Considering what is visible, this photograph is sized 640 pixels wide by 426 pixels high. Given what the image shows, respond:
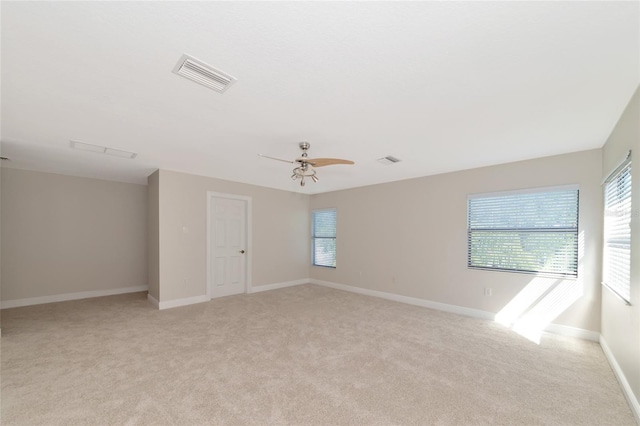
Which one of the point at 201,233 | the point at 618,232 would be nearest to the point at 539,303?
the point at 618,232

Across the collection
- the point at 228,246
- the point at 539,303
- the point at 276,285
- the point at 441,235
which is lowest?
the point at 276,285

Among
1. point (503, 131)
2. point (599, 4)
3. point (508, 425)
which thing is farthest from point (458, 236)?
point (599, 4)

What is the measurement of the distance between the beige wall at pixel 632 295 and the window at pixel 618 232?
0.13 meters

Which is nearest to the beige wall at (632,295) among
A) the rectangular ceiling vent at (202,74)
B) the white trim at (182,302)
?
the rectangular ceiling vent at (202,74)

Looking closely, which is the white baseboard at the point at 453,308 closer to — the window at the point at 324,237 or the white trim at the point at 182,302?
the window at the point at 324,237

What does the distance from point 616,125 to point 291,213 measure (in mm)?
5545

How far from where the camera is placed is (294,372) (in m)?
2.55

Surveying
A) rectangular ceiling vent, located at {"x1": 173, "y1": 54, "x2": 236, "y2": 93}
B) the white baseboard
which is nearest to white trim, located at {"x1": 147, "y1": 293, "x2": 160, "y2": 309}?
the white baseboard

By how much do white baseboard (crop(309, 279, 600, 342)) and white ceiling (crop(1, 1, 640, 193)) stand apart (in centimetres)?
236

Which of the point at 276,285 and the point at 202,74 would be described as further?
the point at 276,285

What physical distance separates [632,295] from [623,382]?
2.61ft

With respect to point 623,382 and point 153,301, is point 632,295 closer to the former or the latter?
point 623,382

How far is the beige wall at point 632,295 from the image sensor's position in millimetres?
2072

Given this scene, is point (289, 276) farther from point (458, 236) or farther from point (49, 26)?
point (49, 26)
